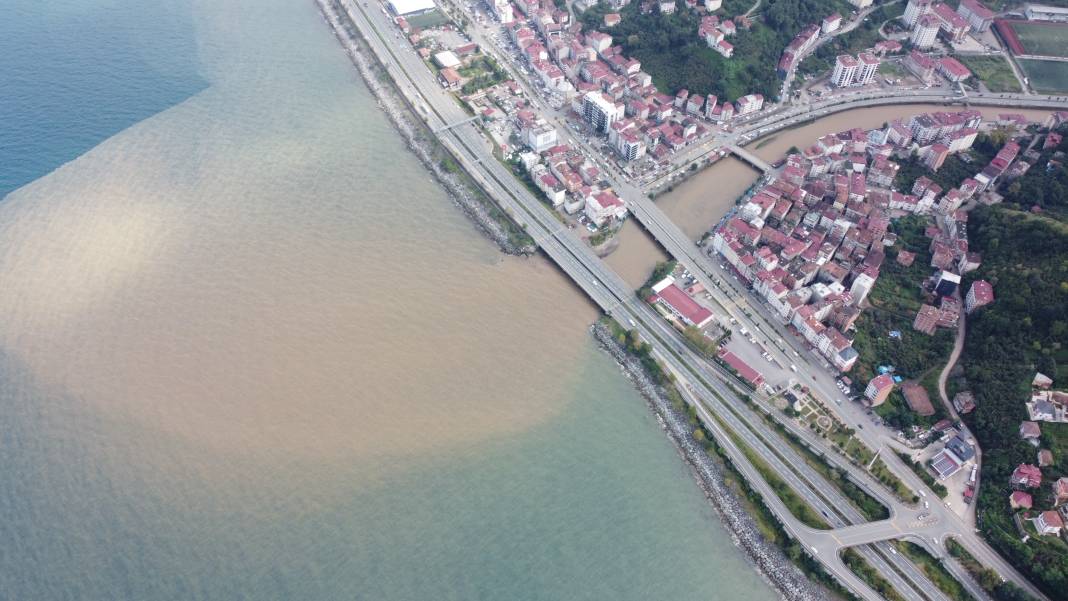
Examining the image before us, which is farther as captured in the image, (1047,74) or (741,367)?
(1047,74)

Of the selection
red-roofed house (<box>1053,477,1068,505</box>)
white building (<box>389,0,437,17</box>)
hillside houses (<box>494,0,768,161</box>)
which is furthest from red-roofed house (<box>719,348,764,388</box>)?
white building (<box>389,0,437,17</box>)

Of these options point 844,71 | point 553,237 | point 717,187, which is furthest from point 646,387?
point 844,71

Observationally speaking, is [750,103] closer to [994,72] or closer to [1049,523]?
[994,72]

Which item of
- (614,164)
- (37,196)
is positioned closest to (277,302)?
(37,196)

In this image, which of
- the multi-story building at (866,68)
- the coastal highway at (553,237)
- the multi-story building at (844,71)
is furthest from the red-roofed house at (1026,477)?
the multi-story building at (866,68)

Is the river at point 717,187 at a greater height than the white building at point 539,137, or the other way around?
the white building at point 539,137

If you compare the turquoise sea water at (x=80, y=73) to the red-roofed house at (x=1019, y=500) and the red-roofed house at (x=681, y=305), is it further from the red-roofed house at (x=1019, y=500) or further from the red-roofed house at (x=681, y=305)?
the red-roofed house at (x=1019, y=500)
